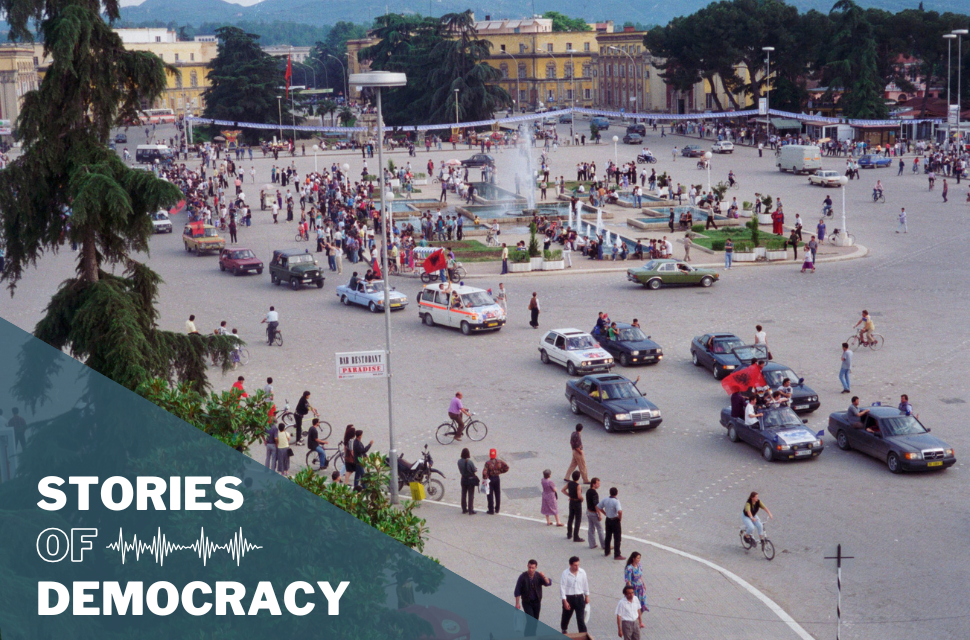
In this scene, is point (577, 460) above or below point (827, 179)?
below

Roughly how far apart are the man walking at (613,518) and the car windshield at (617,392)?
6628 mm

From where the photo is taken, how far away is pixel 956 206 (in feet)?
185

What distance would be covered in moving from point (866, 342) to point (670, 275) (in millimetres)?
10026

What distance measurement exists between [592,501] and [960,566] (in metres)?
5.57

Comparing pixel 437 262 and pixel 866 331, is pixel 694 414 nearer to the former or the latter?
pixel 866 331

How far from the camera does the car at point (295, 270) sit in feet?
134

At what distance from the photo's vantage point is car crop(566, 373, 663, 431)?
79.6 ft

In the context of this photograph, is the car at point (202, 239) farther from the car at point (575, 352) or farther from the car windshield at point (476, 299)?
the car at point (575, 352)

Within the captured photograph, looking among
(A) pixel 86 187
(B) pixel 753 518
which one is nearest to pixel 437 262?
(B) pixel 753 518

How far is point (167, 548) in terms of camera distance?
37.9 ft

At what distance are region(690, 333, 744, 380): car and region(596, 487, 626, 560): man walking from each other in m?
10.3

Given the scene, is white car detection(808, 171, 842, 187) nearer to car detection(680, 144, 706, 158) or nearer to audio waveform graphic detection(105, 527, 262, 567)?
car detection(680, 144, 706, 158)

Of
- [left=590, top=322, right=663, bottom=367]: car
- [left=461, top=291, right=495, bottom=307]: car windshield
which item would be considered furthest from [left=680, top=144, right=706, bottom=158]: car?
[left=590, top=322, right=663, bottom=367]: car

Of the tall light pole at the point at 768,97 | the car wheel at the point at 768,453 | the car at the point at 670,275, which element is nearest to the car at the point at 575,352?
the car wheel at the point at 768,453
